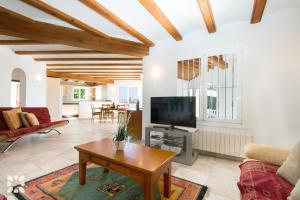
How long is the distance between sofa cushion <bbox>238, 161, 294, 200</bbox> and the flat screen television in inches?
54.5

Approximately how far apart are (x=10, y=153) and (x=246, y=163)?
3.93 metres

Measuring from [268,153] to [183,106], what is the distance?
1490 millimetres

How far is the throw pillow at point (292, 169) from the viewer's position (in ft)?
4.26

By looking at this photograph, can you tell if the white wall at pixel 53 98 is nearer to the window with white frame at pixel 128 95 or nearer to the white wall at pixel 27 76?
the white wall at pixel 27 76

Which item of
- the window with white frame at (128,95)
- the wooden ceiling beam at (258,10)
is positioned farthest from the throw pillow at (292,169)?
the window with white frame at (128,95)

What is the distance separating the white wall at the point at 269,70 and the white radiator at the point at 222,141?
23 centimetres

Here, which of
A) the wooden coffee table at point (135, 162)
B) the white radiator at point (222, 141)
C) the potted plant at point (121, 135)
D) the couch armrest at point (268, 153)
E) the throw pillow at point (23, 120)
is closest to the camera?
the wooden coffee table at point (135, 162)

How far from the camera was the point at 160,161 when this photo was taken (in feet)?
5.49

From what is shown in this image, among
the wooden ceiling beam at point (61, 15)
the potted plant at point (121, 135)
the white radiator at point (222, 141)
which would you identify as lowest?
the white radiator at point (222, 141)

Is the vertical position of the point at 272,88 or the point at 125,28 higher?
the point at 125,28

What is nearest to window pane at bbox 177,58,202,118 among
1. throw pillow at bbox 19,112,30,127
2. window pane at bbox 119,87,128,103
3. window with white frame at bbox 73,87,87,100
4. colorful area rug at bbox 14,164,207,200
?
colorful area rug at bbox 14,164,207,200

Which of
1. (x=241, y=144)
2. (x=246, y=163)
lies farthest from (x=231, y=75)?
(x=246, y=163)

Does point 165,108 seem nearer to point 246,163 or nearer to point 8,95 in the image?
point 246,163

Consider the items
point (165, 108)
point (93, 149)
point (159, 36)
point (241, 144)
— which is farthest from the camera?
point (159, 36)
